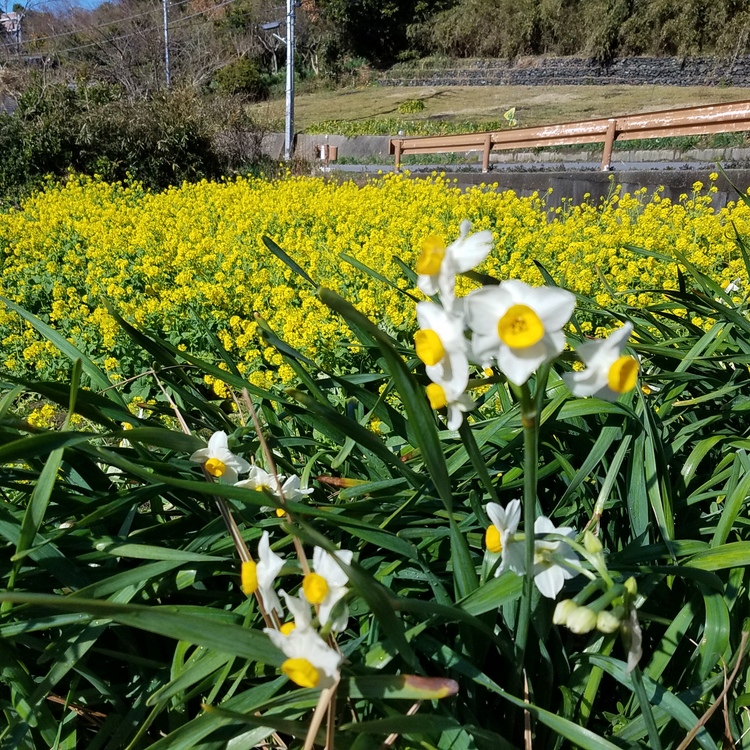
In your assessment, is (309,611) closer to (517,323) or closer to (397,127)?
(517,323)

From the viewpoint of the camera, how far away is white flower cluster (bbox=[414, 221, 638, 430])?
0.52 m

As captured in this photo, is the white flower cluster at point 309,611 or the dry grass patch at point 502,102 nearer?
the white flower cluster at point 309,611

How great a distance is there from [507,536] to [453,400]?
210 mm

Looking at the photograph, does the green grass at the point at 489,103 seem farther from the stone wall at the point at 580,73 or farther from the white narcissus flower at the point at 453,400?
the white narcissus flower at the point at 453,400

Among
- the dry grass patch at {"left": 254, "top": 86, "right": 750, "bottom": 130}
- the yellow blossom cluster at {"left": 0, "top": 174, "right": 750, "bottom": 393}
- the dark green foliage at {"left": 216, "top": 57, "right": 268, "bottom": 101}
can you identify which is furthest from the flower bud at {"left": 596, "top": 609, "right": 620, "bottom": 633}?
the dark green foliage at {"left": 216, "top": 57, "right": 268, "bottom": 101}

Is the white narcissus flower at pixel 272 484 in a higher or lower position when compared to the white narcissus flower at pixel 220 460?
lower

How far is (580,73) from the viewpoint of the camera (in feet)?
92.0

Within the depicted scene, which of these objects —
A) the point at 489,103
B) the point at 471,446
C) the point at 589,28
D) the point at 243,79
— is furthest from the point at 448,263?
the point at 243,79

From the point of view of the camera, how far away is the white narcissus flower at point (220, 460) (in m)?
0.92

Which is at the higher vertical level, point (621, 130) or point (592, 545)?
point (621, 130)

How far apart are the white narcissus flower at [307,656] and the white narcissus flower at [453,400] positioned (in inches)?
8.4

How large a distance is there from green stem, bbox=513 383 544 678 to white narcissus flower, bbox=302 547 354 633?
0.19m

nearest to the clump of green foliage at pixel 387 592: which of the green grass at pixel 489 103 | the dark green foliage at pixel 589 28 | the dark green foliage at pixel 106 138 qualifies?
the dark green foliage at pixel 106 138

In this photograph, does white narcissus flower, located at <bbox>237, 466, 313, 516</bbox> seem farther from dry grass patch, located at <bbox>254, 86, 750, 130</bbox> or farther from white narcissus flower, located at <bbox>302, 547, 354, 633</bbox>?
dry grass patch, located at <bbox>254, 86, 750, 130</bbox>
